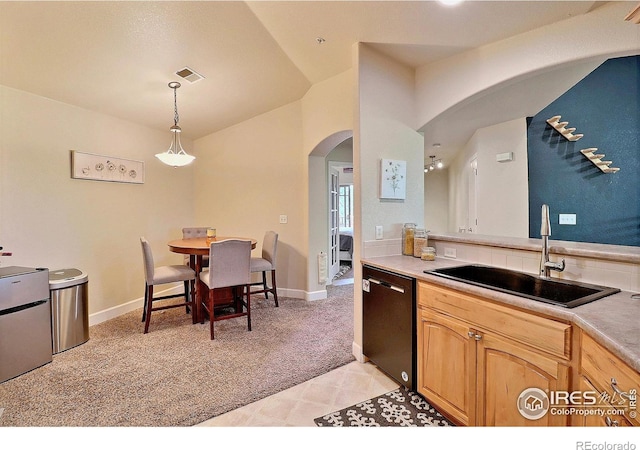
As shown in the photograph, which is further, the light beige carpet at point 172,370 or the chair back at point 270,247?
the chair back at point 270,247

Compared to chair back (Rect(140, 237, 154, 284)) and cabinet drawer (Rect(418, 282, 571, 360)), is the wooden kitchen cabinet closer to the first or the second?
cabinet drawer (Rect(418, 282, 571, 360))

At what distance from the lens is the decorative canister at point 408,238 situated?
2.44m

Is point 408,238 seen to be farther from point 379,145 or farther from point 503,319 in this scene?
point 503,319

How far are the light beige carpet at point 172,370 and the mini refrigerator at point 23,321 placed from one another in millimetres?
97

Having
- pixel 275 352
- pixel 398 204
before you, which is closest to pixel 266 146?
pixel 398 204

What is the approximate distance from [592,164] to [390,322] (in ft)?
11.6

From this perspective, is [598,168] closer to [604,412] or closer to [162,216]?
[604,412]

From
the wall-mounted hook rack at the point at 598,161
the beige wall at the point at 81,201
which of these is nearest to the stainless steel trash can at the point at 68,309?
the beige wall at the point at 81,201

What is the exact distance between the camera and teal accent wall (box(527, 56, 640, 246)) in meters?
3.52

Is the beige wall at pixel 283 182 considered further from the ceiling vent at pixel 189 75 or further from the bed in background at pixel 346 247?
the bed in background at pixel 346 247

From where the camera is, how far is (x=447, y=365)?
164cm

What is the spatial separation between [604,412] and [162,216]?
465 centimetres

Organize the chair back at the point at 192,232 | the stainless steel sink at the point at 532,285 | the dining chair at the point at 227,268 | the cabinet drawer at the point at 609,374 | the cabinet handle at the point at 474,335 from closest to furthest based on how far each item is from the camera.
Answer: the cabinet drawer at the point at 609,374 → the stainless steel sink at the point at 532,285 → the cabinet handle at the point at 474,335 → the dining chair at the point at 227,268 → the chair back at the point at 192,232

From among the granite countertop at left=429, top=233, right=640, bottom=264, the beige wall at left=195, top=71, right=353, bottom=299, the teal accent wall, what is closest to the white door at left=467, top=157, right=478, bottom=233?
the teal accent wall
